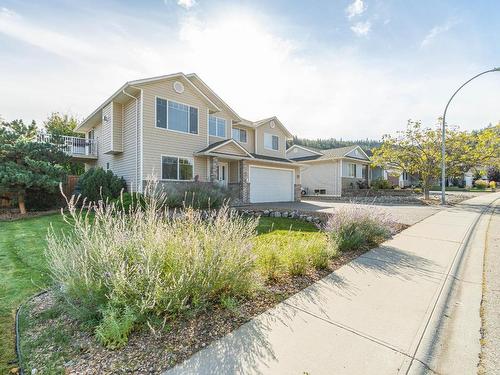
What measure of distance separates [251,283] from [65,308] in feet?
7.44

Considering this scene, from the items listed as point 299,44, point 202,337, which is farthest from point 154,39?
point 202,337

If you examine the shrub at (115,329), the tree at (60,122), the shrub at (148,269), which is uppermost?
the tree at (60,122)

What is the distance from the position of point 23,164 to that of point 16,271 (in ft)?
29.9

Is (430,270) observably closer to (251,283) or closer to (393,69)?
(251,283)

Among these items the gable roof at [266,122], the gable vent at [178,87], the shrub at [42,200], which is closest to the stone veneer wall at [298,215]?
Result: the gable vent at [178,87]

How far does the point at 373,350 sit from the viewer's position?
2348 mm

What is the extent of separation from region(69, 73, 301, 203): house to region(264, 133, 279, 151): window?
1.85 m

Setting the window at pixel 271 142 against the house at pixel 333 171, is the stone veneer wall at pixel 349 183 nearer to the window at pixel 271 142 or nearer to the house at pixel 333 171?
the house at pixel 333 171

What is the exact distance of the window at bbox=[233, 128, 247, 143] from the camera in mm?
18828

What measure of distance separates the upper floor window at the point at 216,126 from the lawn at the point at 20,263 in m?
8.84

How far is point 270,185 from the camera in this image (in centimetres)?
1839

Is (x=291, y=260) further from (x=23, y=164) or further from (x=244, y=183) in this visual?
(x=23, y=164)

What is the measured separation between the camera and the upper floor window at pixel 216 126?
16.6 metres

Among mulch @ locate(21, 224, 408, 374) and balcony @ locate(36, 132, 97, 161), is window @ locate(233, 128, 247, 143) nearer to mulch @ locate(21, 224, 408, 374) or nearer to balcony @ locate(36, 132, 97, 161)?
balcony @ locate(36, 132, 97, 161)
